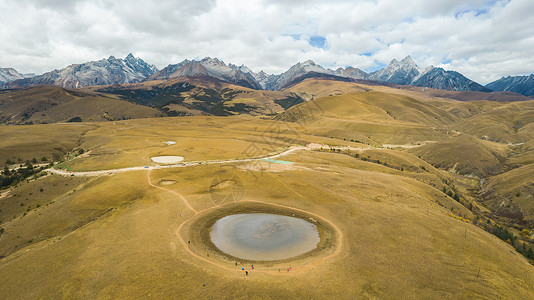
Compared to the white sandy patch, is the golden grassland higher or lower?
lower

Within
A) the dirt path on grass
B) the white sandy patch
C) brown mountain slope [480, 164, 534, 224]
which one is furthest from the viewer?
the white sandy patch

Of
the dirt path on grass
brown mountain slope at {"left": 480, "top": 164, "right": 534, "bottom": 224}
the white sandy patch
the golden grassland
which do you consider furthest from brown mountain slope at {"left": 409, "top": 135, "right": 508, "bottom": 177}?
the white sandy patch

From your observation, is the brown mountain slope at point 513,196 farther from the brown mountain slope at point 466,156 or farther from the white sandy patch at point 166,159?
the white sandy patch at point 166,159

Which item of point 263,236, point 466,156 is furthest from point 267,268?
point 466,156

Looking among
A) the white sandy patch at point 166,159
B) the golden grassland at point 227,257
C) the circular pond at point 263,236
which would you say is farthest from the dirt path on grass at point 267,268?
the white sandy patch at point 166,159

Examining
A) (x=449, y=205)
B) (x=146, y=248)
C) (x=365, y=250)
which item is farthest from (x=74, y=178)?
(x=449, y=205)

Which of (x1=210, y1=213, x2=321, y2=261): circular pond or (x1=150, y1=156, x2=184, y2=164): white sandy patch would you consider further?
(x1=150, y1=156, x2=184, y2=164): white sandy patch

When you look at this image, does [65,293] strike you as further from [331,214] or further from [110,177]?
[110,177]

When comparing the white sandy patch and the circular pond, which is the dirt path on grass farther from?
the white sandy patch
